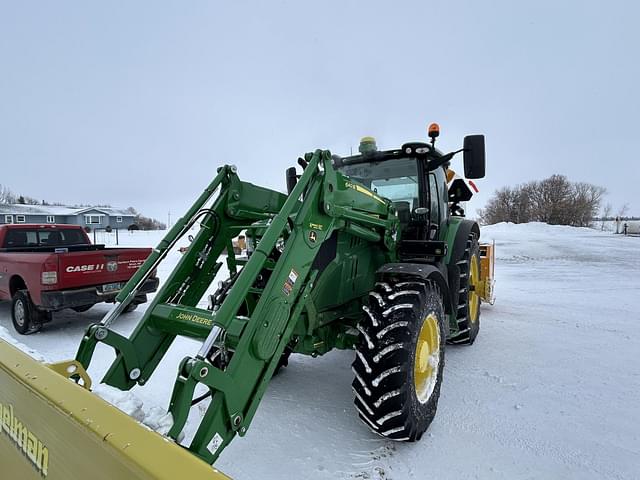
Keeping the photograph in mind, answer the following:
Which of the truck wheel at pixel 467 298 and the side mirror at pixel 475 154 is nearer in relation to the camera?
the side mirror at pixel 475 154

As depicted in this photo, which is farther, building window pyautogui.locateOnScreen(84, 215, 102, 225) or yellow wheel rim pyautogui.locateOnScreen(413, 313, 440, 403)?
building window pyautogui.locateOnScreen(84, 215, 102, 225)

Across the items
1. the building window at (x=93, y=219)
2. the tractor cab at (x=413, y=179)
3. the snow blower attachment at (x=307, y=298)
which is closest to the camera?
the snow blower attachment at (x=307, y=298)

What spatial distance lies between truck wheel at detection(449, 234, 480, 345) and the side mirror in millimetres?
1015

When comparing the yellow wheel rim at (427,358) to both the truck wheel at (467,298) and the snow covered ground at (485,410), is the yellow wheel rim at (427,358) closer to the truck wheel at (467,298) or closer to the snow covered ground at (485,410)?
the snow covered ground at (485,410)

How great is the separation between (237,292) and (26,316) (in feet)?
17.6

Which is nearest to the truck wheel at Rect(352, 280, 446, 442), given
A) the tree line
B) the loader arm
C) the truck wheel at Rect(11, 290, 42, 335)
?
the loader arm

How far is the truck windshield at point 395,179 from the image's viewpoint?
3.90 metres

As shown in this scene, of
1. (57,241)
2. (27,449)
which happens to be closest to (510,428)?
(27,449)

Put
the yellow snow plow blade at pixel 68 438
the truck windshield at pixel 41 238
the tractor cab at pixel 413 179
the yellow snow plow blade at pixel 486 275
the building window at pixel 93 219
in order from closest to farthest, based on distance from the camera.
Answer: the yellow snow plow blade at pixel 68 438
the tractor cab at pixel 413 179
the yellow snow plow blade at pixel 486 275
the truck windshield at pixel 41 238
the building window at pixel 93 219

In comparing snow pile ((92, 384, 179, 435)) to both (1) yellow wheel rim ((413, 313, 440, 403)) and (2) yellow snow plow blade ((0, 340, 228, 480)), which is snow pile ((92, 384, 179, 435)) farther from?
(1) yellow wheel rim ((413, 313, 440, 403))

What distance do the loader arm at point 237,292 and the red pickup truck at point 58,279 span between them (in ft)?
10.5

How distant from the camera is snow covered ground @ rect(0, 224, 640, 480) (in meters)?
2.44

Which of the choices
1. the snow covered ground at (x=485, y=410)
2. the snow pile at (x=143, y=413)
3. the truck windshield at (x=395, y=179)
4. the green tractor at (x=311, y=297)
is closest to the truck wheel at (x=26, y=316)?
the snow covered ground at (x=485, y=410)

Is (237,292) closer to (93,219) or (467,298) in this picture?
(467,298)
